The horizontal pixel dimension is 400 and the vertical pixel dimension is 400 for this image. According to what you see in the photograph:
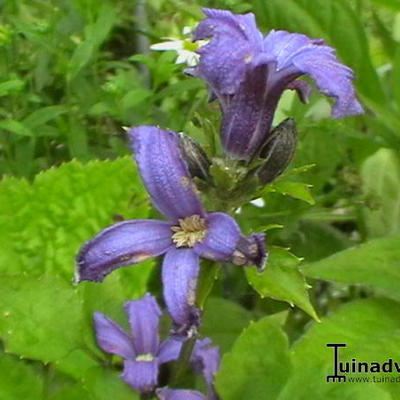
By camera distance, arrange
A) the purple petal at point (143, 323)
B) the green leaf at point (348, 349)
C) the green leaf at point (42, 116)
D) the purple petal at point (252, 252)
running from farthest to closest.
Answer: the green leaf at point (42, 116)
the purple petal at point (143, 323)
the green leaf at point (348, 349)
the purple petal at point (252, 252)

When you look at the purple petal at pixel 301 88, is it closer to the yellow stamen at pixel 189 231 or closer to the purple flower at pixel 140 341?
the yellow stamen at pixel 189 231

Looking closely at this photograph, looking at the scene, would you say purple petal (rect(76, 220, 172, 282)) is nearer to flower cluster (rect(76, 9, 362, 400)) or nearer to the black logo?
flower cluster (rect(76, 9, 362, 400))

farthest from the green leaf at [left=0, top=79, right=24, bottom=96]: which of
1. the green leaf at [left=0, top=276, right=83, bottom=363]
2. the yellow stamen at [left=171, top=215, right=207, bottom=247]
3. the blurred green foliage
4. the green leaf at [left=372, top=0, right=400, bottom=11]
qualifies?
the green leaf at [left=372, top=0, right=400, bottom=11]

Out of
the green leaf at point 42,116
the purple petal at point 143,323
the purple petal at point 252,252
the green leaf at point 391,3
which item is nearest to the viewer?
the purple petal at point 252,252

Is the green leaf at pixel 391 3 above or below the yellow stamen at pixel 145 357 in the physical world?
above

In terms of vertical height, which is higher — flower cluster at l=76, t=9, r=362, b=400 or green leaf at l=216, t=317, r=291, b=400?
flower cluster at l=76, t=9, r=362, b=400

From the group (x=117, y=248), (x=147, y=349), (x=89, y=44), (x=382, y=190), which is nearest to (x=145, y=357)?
(x=147, y=349)

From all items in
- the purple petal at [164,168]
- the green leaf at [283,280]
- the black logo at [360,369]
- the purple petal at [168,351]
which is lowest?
the purple petal at [168,351]

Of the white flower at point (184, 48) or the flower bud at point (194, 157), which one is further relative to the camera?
the white flower at point (184, 48)

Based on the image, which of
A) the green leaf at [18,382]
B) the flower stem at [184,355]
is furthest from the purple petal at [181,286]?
the green leaf at [18,382]
